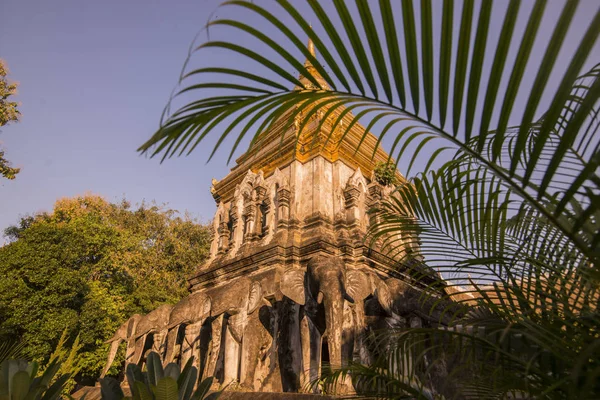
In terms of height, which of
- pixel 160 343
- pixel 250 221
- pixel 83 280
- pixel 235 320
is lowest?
pixel 160 343

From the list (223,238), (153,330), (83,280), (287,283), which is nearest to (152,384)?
(287,283)

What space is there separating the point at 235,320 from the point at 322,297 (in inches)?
76.4

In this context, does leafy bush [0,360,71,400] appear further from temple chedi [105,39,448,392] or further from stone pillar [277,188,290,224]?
stone pillar [277,188,290,224]

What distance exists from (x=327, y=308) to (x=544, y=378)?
4.34 metres

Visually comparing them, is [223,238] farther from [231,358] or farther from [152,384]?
[152,384]

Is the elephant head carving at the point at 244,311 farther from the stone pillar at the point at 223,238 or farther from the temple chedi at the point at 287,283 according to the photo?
the stone pillar at the point at 223,238

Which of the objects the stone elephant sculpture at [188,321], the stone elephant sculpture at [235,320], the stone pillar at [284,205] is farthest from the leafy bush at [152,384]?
the stone pillar at [284,205]

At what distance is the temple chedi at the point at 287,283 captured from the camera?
613cm

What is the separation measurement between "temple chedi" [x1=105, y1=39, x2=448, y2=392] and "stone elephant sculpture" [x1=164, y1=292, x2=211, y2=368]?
2 centimetres

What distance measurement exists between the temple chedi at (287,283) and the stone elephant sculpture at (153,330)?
0.08 feet

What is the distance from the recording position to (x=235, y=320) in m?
7.14

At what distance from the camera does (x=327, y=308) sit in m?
5.70

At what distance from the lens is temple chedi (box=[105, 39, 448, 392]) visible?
6129 millimetres

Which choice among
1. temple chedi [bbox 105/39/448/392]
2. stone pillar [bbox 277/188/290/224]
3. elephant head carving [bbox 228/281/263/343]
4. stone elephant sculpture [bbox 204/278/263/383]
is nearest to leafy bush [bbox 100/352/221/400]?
temple chedi [bbox 105/39/448/392]
